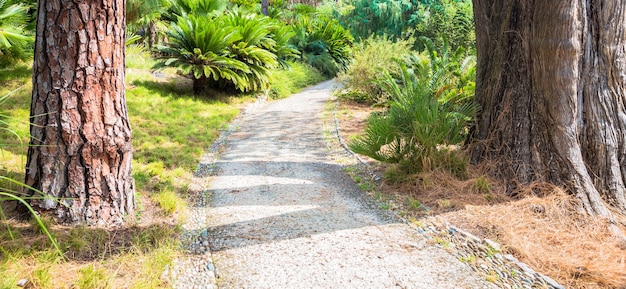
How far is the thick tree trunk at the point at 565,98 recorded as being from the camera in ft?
12.3

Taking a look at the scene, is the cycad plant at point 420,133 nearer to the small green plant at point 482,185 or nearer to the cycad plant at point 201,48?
the small green plant at point 482,185

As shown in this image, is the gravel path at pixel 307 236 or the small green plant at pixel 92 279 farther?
the gravel path at pixel 307 236

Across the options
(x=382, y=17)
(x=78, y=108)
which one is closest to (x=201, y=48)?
(x=78, y=108)

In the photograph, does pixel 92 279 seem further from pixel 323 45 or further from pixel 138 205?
pixel 323 45

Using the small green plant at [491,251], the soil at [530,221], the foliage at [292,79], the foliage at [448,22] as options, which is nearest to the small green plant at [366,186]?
the soil at [530,221]

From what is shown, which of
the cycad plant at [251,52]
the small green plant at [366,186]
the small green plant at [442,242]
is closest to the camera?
the small green plant at [442,242]

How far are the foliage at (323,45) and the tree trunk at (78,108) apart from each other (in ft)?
48.7

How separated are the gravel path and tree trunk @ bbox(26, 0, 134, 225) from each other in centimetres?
91

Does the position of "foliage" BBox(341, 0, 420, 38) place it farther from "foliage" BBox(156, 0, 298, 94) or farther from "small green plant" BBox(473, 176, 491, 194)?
"small green plant" BBox(473, 176, 491, 194)

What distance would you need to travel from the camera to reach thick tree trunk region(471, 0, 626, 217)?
3.76m

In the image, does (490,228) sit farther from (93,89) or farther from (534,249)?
(93,89)

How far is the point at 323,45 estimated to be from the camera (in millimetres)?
19250

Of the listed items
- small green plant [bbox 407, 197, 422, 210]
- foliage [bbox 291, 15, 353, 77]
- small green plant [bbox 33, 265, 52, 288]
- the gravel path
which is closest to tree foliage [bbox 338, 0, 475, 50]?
foliage [bbox 291, 15, 353, 77]

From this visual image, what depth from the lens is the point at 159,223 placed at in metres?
3.41
